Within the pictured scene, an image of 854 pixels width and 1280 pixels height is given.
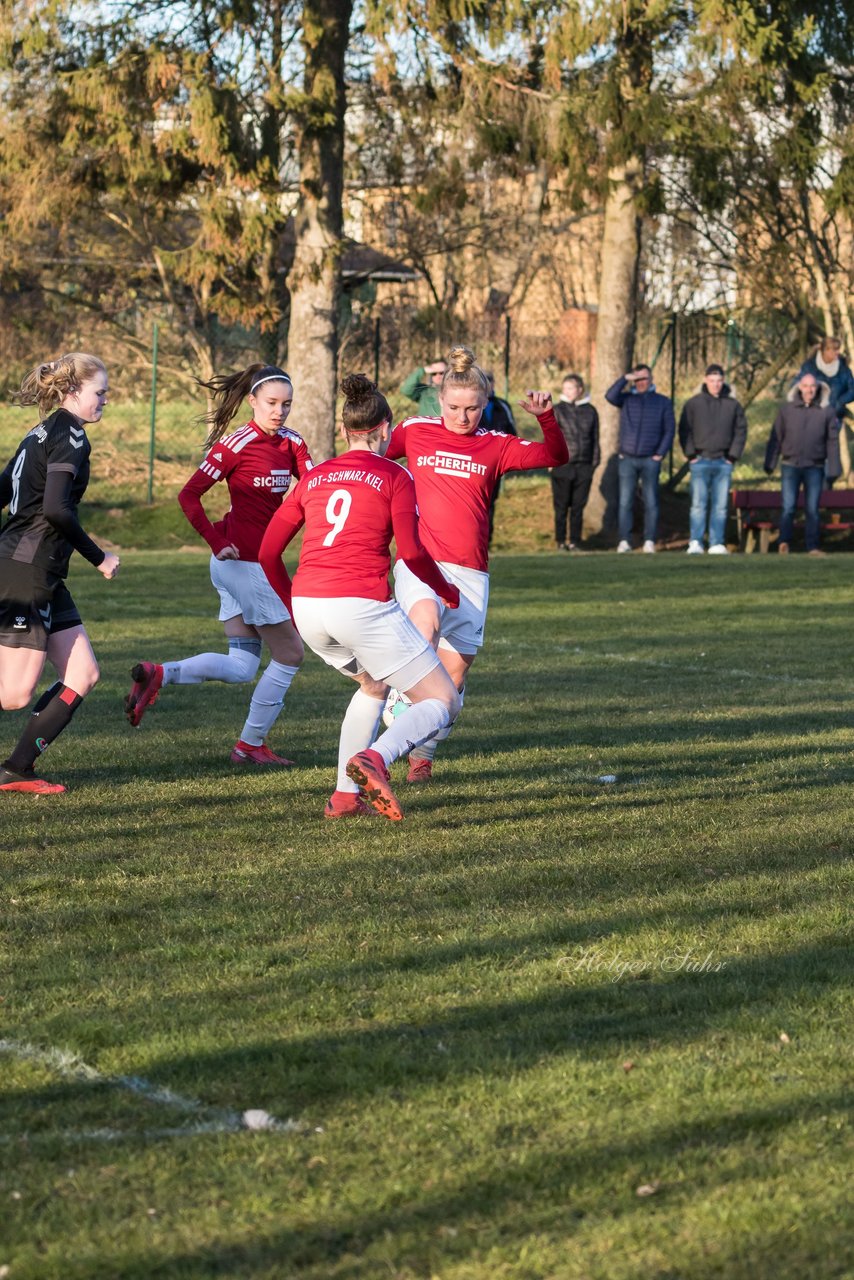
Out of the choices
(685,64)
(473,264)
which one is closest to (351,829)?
(685,64)

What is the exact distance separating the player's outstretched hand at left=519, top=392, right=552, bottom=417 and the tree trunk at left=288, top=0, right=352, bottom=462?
52.0 feet

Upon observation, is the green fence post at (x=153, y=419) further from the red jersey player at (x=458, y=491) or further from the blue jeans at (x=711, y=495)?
the red jersey player at (x=458, y=491)

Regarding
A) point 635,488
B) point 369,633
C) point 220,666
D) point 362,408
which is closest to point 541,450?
point 362,408

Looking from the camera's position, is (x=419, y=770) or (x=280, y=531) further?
(x=419, y=770)

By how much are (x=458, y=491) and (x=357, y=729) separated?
157 cm

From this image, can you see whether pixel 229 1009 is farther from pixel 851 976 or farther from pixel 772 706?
→ pixel 772 706

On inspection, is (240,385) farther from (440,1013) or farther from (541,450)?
(440,1013)

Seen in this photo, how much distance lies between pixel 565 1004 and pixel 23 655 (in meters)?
3.60

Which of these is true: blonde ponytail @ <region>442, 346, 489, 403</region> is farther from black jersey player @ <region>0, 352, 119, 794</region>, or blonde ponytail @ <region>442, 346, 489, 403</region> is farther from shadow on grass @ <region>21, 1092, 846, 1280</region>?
shadow on grass @ <region>21, 1092, 846, 1280</region>

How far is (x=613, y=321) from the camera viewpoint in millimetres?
24406

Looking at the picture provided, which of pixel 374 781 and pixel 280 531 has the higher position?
pixel 280 531

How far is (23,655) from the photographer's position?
24.6 feet

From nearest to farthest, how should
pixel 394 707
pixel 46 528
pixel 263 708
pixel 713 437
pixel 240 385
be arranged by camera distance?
1. pixel 46 528
2. pixel 394 707
3. pixel 263 708
4. pixel 240 385
5. pixel 713 437

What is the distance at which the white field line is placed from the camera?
12.5 feet
